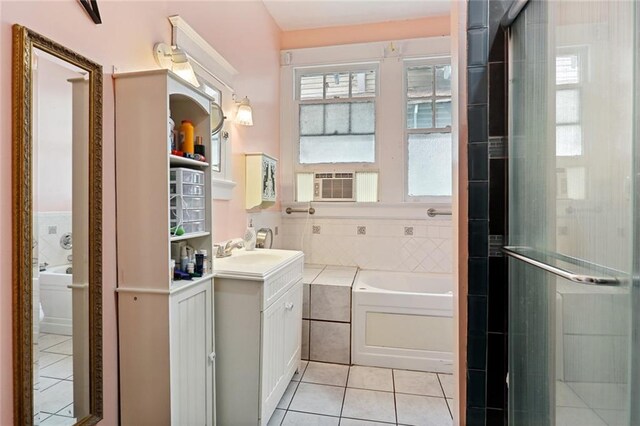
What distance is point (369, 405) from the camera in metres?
2.08

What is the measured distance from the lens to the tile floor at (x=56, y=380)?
39.2 inches

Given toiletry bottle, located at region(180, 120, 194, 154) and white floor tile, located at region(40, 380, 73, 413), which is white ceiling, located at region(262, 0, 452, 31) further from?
white floor tile, located at region(40, 380, 73, 413)

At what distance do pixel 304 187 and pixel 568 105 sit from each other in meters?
2.76

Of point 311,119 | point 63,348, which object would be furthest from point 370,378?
point 311,119

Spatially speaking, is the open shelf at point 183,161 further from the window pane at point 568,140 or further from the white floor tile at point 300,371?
the white floor tile at point 300,371

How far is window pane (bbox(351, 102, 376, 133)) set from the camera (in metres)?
3.44

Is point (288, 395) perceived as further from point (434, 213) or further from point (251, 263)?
point (434, 213)

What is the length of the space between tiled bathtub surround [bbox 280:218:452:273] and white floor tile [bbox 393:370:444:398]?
41.6 inches

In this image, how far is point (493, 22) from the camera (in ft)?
4.19

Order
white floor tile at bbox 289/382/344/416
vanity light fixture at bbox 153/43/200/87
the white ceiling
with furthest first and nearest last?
the white ceiling
white floor tile at bbox 289/382/344/416
vanity light fixture at bbox 153/43/200/87

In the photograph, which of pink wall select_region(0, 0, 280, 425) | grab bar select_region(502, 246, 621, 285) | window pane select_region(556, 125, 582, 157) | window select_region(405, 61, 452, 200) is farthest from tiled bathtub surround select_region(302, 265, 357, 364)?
window pane select_region(556, 125, 582, 157)

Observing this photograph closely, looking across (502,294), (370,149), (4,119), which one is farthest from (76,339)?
(370,149)

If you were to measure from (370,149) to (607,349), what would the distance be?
2.87 metres

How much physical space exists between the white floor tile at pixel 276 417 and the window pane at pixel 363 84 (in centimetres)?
296
